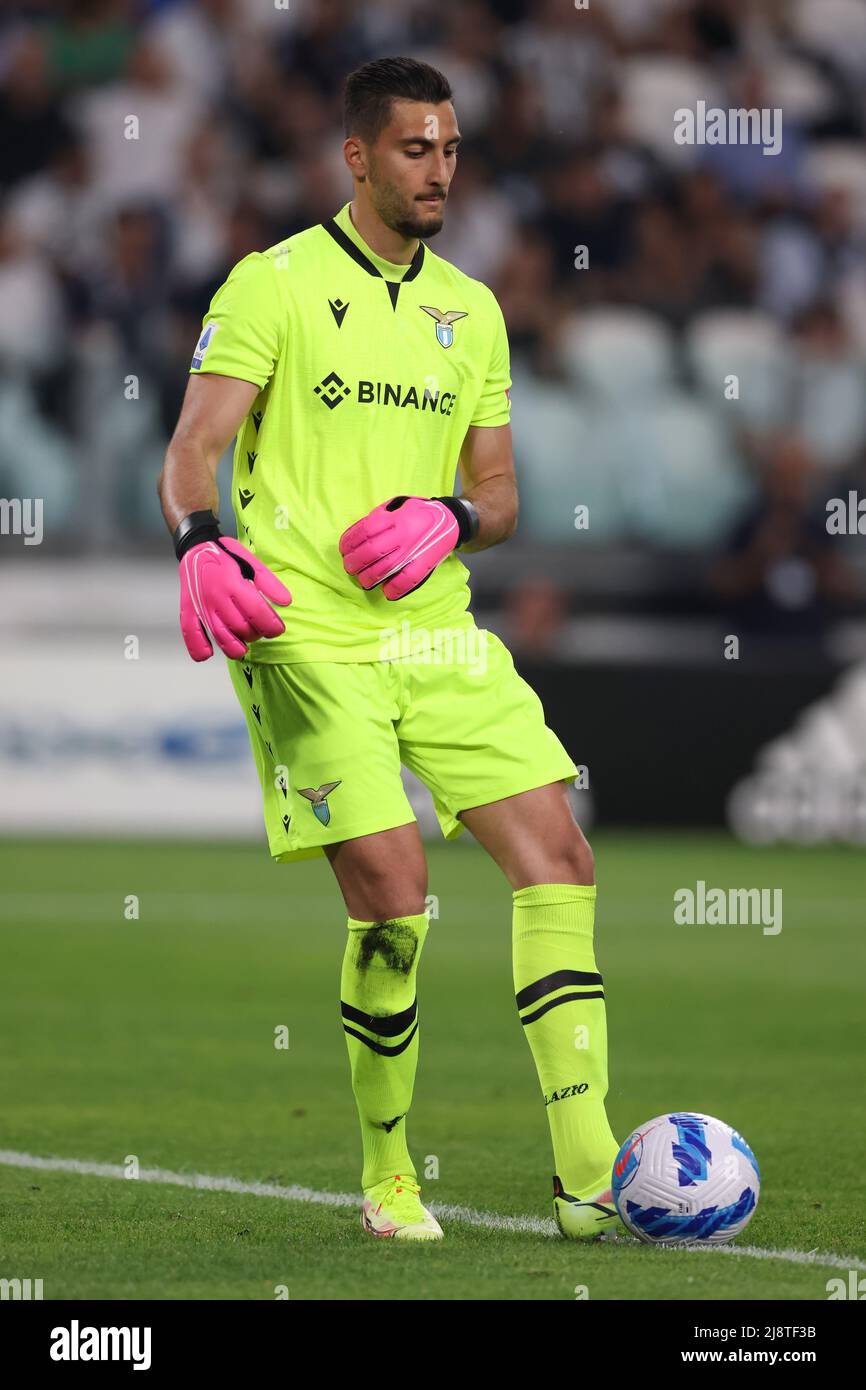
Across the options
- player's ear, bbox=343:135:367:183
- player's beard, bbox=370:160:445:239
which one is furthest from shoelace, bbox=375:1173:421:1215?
player's ear, bbox=343:135:367:183

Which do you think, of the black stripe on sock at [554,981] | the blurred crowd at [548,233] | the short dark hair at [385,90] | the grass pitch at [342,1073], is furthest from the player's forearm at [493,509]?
the blurred crowd at [548,233]

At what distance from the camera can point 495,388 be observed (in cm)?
479

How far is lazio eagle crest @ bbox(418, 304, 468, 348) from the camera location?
181 inches

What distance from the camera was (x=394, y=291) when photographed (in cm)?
459

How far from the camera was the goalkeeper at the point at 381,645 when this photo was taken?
14.2ft

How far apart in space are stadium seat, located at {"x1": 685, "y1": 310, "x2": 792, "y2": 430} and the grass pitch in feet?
11.2

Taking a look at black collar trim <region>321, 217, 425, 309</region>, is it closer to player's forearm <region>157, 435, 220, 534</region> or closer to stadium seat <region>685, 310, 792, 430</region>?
player's forearm <region>157, 435, 220, 534</region>

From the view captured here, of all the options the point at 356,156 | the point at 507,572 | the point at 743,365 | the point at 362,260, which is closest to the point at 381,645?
the point at 362,260

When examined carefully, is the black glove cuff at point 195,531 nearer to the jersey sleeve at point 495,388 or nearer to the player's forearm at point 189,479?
the player's forearm at point 189,479

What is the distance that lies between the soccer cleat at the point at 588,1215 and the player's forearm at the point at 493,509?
53.7 inches
